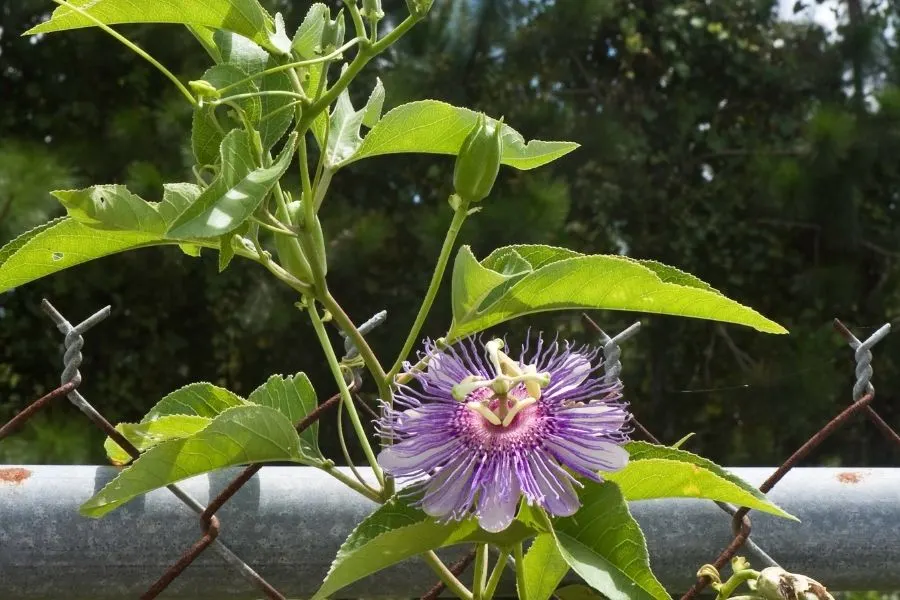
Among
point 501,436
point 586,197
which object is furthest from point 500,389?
point 586,197

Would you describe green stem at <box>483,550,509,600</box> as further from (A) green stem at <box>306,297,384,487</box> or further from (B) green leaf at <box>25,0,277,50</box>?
(B) green leaf at <box>25,0,277,50</box>

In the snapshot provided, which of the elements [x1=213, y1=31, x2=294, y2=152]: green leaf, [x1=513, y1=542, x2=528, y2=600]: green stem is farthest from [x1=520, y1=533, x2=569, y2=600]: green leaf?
[x1=213, y1=31, x2=294, y2=152]: green leaf

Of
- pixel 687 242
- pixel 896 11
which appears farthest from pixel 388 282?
pixel 896 11

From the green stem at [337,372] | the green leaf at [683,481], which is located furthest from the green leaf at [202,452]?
the green leaf at [683,481]

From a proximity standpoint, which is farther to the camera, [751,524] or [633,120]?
[633,120]

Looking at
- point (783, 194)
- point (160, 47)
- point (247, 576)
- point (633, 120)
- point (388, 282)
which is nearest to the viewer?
point (247, 576)

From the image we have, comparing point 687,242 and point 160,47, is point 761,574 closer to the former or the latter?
point 160,47

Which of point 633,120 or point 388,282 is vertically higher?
point 633,120
